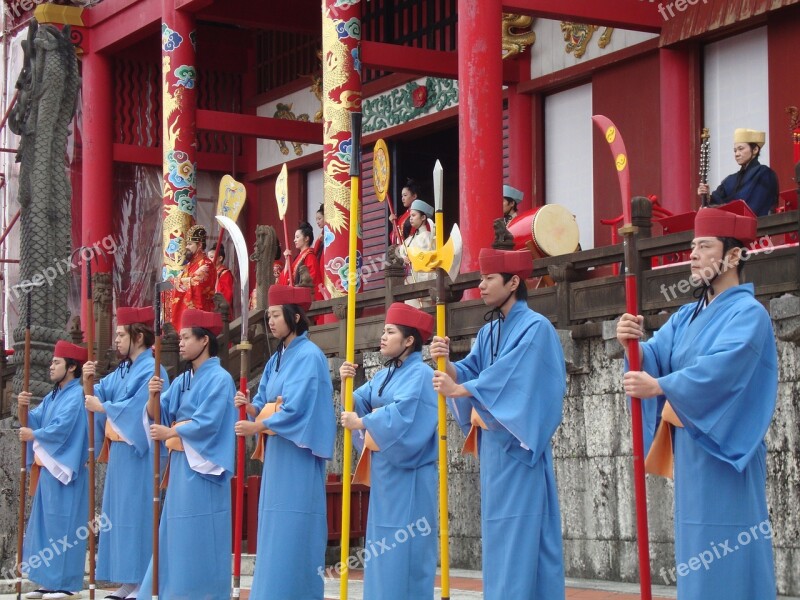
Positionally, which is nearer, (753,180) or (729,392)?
(729,392)

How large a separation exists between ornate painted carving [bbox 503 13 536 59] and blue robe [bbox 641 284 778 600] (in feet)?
30.1

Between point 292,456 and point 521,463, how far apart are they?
6.32 ft

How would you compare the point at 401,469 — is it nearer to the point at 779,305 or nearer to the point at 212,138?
the point at 779,305

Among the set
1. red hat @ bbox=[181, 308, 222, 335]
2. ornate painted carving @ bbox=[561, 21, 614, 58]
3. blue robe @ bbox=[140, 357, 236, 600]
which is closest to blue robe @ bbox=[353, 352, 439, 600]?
blue robe @ bbox=[140, 357, 236, 600]

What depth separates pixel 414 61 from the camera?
1404 centimetres

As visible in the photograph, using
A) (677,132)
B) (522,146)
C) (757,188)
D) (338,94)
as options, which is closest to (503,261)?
(757,188)

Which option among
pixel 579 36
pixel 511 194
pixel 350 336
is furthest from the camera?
pixel 579 36

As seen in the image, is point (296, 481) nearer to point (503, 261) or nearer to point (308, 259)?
point (503, 261)

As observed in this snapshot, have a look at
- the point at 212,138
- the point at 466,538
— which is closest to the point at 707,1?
the point at 466,538

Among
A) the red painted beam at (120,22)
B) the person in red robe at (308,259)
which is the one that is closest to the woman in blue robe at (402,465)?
the person in red robe at (308,259)

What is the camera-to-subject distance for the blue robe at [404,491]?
7.21 meters

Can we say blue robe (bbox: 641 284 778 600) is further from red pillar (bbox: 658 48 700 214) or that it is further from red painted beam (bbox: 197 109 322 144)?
red painted beam (bbox: 197 109 322 144)

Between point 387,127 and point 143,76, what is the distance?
418 centimetres

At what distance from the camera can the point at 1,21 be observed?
19.6m
